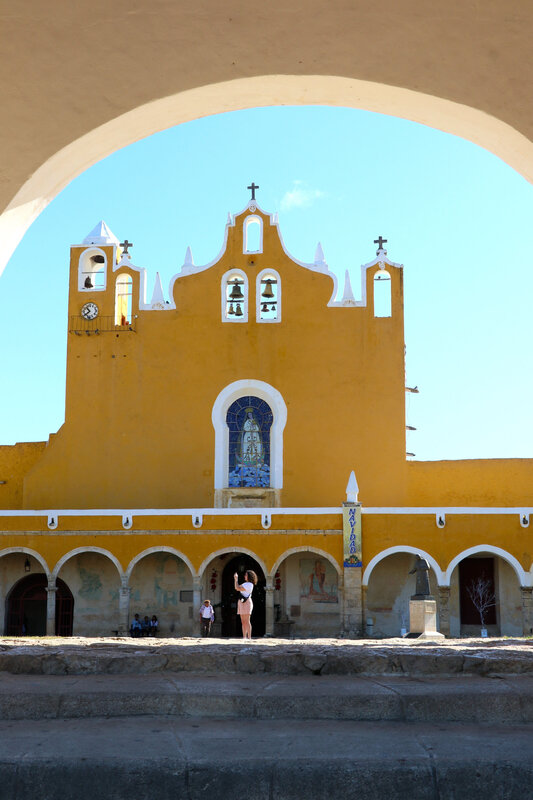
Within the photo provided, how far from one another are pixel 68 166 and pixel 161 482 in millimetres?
19467

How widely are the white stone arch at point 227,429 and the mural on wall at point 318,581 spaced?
7.57ft

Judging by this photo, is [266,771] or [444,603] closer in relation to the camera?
[266,771]

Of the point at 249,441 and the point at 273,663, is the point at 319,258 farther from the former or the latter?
the point at 273,663

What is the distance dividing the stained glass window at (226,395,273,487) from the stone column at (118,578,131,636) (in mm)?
3826

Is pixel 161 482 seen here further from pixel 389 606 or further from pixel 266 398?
pixel 389 606

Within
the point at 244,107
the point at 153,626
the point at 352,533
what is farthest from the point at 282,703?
the point at 153,626

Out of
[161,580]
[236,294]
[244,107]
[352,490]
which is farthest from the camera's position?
[236,294]

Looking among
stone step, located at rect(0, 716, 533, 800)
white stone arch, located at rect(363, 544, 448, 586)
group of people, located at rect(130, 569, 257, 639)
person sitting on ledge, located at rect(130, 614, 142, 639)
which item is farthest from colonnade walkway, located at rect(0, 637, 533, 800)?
person sitting on ledge, located at rect(130, 614, 142, 639)

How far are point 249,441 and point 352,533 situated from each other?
4.24m

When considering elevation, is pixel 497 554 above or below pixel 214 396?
below

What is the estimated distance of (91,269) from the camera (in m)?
24.2

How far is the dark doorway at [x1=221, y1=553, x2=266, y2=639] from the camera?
2053 centimetres

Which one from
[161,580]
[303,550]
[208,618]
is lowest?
[208,618]

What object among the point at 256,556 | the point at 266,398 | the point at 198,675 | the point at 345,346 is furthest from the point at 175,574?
the point at 198,675
